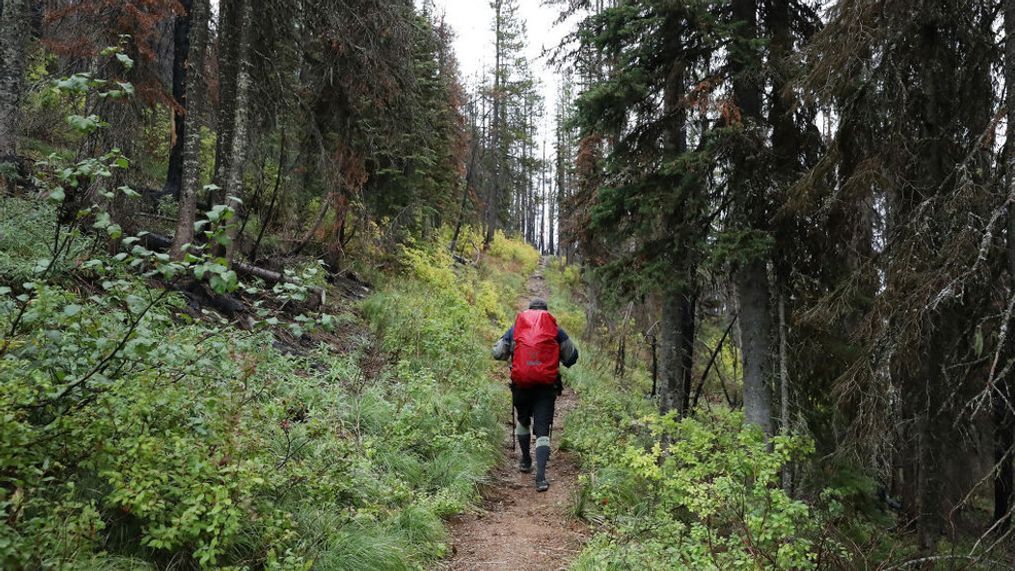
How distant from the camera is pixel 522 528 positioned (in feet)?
18.1

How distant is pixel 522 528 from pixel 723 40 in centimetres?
650

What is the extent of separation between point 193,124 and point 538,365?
6185 mm

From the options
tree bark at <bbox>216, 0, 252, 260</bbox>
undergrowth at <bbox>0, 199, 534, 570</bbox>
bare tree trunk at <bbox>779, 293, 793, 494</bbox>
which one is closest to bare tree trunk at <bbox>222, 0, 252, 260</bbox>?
tree bark at <bbox>216, 0, 252, 260</bbox>

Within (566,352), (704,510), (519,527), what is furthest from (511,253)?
(704,510)

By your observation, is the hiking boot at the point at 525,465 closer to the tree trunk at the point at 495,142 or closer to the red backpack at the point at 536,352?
the red backpack at the point at 536,352

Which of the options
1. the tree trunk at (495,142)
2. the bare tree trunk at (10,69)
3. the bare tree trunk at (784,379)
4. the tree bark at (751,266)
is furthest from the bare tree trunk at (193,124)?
the tree trunk at (495,142)

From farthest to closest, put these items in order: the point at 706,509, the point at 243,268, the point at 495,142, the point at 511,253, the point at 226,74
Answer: the point at 511,253 < the point at 495,142 < the point at 226,74 < the point at 243,268 < the point at 706,509

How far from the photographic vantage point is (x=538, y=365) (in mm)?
6492

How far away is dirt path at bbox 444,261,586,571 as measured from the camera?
4789mm

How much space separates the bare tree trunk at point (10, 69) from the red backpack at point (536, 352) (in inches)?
298

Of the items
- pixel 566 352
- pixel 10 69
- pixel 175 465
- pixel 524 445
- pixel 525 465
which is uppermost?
pixel 10 69

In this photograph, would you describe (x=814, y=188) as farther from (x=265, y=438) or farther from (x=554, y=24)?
(x=265, y=438)

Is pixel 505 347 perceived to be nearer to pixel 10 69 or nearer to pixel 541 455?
pixel 541 455

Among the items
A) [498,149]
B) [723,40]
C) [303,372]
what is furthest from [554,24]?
[498,149]
